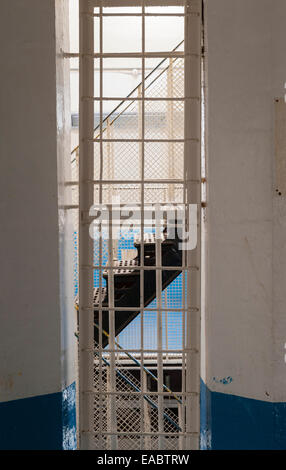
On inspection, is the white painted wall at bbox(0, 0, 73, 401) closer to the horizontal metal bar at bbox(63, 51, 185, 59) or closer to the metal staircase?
the horizontal metal bar at bbox(63, 51, 185, 59)

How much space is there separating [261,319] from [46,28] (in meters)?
2.17

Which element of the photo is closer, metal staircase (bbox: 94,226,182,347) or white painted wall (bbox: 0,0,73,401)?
white painted wall (bbox: 0,0,73,401)

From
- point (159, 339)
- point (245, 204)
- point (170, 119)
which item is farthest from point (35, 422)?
point (170, 119)

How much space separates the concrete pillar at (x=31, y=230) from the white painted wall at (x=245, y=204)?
0.94 metres

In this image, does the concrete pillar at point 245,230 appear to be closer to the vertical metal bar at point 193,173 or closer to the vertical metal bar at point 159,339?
the vertical metal bar at point 193,173

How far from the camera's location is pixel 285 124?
2627mm

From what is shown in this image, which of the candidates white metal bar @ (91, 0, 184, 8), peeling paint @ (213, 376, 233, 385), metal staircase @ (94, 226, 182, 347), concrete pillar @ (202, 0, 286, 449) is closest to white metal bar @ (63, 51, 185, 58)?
concrete pillar @ (202, 0, 286, 449)

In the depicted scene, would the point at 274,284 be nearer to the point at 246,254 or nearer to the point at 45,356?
the point at 246,254

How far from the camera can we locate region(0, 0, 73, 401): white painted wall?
269 centimetres

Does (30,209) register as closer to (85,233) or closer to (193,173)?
(85,233)

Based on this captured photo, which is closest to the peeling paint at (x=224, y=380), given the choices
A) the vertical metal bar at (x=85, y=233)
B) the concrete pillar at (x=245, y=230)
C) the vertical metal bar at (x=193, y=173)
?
the concrete pillar at (x=245, y=230)

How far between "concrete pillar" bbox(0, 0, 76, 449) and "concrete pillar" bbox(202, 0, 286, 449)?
36.7 inches

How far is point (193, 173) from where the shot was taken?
281cm

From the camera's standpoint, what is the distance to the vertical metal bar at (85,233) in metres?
2.83
